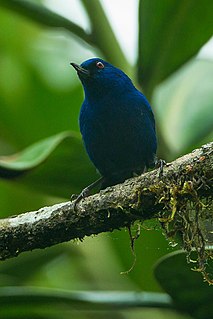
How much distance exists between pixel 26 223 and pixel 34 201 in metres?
1.24

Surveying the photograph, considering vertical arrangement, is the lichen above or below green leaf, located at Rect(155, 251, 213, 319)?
above

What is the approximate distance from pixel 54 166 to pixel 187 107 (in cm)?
118

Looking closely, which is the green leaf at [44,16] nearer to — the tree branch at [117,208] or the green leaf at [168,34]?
the green leaf at [168,34]

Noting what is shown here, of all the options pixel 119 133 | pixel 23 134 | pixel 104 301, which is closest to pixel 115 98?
pixel 119 133

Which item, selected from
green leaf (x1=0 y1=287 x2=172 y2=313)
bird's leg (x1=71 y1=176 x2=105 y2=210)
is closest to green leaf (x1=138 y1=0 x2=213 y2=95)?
bird's leg (x1=71 y1=176 x2=105 y2=210)

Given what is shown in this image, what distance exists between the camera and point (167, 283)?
284 centimetres

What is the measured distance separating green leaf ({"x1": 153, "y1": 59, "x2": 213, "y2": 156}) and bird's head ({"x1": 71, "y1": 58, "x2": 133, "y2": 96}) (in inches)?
8.2

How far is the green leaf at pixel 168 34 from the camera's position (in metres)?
3.45

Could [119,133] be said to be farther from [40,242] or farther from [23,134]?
[40,242]

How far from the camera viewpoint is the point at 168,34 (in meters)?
3.51

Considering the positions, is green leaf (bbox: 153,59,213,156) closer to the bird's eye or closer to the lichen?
the bird's eye

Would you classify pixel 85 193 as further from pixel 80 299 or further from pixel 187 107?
pixel 187 107

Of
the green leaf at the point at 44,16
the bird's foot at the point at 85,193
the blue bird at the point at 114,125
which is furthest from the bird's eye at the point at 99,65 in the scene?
the bird's foot at the point at 85,193

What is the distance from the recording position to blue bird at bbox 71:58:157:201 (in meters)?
3.80
